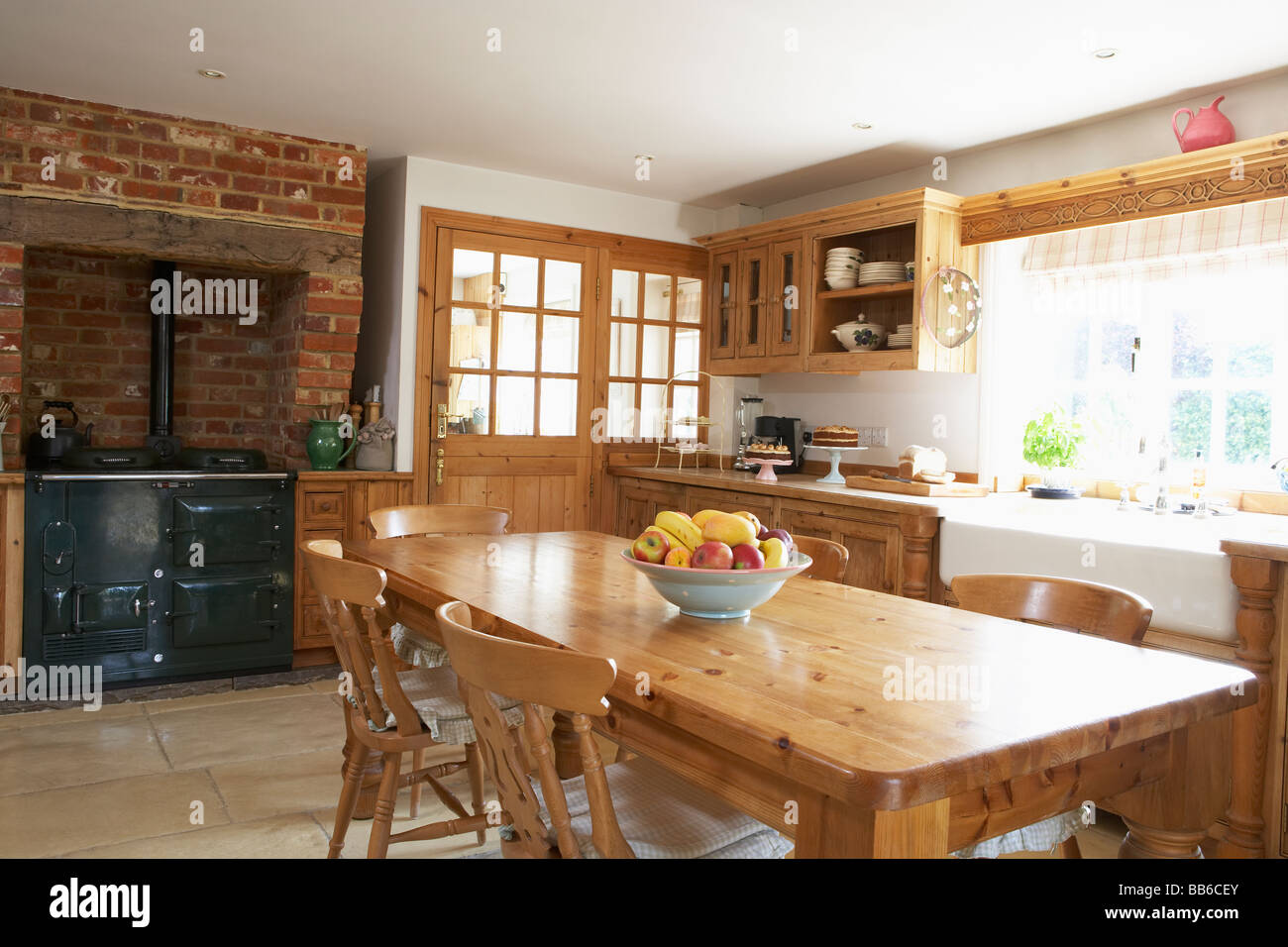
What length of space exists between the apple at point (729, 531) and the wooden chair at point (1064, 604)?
2.22 feet

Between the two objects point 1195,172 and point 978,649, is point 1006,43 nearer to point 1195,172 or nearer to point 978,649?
point 1195,172

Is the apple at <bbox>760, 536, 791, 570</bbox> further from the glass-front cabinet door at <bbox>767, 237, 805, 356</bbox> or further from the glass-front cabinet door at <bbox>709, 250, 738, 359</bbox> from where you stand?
the glass-front cabinet door at <bbox>709, 250, 738, 359</bbox>

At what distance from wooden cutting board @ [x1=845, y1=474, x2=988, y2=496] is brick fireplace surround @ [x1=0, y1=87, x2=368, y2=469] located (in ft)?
8.30

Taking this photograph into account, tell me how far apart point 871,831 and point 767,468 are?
356cm

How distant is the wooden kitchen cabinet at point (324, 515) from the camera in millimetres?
4453

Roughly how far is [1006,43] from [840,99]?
2.32 ft

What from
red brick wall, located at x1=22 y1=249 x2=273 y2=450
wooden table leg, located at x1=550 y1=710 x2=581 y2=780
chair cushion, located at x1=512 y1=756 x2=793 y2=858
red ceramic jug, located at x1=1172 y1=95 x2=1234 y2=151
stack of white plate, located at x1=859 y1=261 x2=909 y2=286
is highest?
red ceramic jug, located at x1=1172 y1=95 x2=1234 y2=151

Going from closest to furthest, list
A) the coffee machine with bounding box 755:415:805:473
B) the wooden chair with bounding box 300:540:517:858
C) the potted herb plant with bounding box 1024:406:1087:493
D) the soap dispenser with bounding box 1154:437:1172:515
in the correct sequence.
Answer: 1. the wooden chair with bounding box 300:540:517:858
2. the soap dispenser with bounding box 1154:437:1172:515
3. the potted herb plant with bounding box 1024:406:1087:493
4. the coffee machine with bounding box 755:415:805:473

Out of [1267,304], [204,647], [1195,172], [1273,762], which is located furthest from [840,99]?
[204,647]

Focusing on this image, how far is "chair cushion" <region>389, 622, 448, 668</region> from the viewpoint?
2697 millimetres

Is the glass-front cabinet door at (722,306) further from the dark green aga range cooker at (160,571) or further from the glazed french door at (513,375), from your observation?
the dark green aga range cooker at (160,571)

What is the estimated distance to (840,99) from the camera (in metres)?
3.69

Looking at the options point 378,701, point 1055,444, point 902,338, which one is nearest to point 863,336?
point 902,338

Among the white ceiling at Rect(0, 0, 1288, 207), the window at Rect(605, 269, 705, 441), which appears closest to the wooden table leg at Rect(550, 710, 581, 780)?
the white ceiling at Rect(0, 0, 1288, 207)
